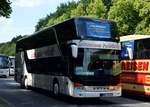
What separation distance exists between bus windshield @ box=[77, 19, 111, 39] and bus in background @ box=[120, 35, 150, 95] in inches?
92.3

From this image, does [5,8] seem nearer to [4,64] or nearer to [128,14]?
[128,14]

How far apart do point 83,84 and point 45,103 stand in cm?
206

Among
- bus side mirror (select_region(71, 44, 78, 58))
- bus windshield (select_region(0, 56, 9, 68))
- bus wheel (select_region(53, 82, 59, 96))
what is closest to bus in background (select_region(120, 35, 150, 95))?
bus wheel (select_region(53, 82, 59, 96))

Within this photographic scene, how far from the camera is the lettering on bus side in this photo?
24.4m

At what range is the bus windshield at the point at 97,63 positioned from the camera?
2236 centimetres

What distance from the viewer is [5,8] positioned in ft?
74.4

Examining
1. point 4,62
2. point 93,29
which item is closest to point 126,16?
point 4,62

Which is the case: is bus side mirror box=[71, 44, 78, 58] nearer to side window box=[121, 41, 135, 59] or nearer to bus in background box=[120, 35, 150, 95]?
bus in background box=[120, 35, 150, 95]

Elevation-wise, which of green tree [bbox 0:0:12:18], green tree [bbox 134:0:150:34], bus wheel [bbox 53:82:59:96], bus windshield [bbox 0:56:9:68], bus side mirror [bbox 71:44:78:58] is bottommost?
bus wheel [bbox 53:82:59:96]

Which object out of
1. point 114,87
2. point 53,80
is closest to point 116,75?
point 114,87

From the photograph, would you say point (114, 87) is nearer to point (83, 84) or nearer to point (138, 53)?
point (83, 84)

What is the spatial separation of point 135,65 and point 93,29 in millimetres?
3683

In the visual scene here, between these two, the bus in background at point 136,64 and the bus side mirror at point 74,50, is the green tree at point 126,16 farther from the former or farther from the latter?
the bus side mirror at point 74,50

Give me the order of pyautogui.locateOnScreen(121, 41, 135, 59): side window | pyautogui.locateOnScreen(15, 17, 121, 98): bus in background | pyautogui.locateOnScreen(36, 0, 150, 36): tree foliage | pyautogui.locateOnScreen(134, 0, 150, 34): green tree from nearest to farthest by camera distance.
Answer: pyautogui.locateOnScreen(15, 17, 121, 98): bus in background
pyautogui.locateOnScreen(121, 41, 135, 59): side window
pyautogui.locateOnScreen(134, 0, 150, 34): green tree
pyautogui.locateOnScreen(36, 0, 150, 36): tree foliage
